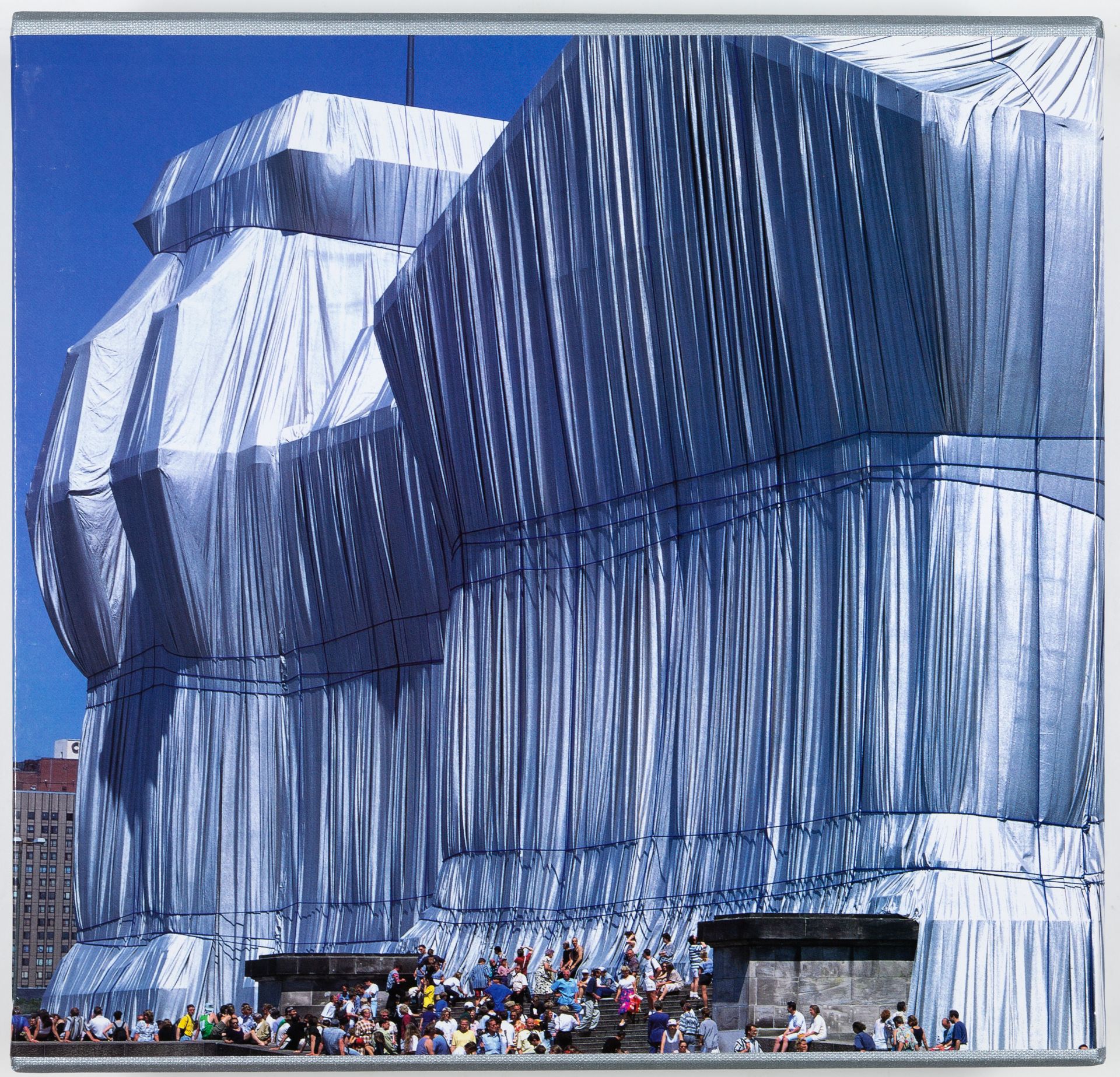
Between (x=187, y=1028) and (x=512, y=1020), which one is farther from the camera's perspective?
(x=187, y=1028)

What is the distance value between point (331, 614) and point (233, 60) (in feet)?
24.9

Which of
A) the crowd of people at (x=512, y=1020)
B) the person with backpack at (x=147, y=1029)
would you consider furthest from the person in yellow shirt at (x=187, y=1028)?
the person with backpack at (x=147, y=1029)

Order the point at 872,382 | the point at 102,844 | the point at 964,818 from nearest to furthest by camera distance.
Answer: the point at 964,818 < the point at 872,382 < the point at 102,844

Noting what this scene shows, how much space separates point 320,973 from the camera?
51.3 ft

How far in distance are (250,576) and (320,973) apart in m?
6.63

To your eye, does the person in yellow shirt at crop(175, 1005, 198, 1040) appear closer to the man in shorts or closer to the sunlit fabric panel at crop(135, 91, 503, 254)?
the man in shorts

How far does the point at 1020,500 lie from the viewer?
13562 millimetres

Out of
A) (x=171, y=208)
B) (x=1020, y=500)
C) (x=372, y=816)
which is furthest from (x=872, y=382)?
(x=171, y=208)

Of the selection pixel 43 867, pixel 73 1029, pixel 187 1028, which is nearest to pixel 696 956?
pixel 187 1028

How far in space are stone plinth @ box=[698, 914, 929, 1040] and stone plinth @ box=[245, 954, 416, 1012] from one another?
4155 millimetres

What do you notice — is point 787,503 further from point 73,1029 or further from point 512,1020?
point 73,1029

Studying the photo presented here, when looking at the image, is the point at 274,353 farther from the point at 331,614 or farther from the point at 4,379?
the point at 4,379

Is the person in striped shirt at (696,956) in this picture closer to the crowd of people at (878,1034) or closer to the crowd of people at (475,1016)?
the crowd of people at (475,1016)

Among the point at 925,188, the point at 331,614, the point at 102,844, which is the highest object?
the point at 925,188
